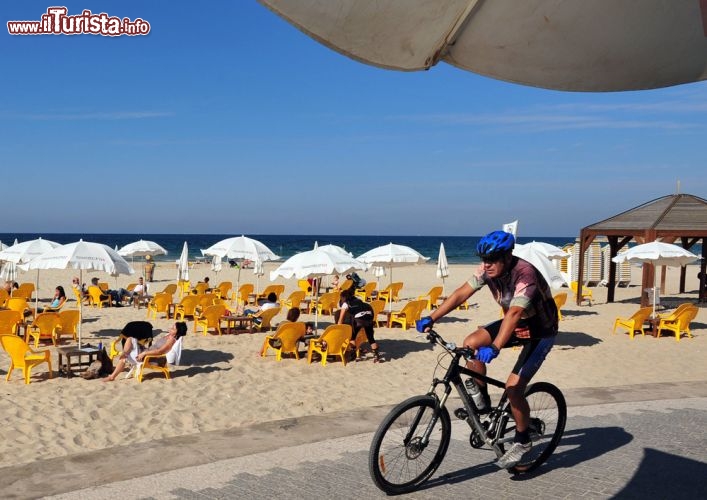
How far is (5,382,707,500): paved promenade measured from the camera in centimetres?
416

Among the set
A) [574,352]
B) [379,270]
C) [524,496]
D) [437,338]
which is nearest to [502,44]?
[437,338]

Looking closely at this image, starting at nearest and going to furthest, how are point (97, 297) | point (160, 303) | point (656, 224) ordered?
point (160, 303) → point (97, 297) → point (656, 224)

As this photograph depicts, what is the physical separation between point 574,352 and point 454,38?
10641mm

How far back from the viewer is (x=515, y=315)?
384 cm

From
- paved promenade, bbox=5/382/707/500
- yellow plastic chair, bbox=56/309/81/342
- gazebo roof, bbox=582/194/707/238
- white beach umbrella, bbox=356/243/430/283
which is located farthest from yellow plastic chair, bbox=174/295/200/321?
gazebo roof, bbox=582/194/707/238

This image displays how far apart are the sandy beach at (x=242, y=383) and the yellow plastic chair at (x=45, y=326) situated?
0.21m

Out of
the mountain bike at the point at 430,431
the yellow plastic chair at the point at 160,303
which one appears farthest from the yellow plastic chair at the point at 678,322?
the yellow plastic chair at the point at 160,303

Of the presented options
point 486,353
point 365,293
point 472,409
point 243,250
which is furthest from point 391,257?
point 486,353

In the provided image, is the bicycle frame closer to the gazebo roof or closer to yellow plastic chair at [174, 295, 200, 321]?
yellow plastic chair at [174, 295, 200, 321]

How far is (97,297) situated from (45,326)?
6419mm

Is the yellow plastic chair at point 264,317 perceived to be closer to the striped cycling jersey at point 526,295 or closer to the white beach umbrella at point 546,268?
the white beach umbrella at point 546,268

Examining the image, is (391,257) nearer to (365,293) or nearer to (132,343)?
(365,293)

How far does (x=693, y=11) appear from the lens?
Result: 5.56 ft

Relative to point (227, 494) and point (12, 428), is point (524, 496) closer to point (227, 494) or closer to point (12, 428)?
→ point (227, 494)
